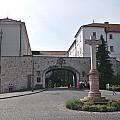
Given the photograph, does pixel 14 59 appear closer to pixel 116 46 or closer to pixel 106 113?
pixel 116 46

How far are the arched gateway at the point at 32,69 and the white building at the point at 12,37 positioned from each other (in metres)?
6.01

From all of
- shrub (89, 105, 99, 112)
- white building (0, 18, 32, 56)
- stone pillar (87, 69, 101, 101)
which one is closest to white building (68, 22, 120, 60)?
white building (0, 18, 32, 56)

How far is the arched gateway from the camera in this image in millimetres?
49625

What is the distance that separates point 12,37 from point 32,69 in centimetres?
991

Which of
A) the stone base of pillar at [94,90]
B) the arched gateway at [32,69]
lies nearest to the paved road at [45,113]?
the stone base of pillar at [94,90]

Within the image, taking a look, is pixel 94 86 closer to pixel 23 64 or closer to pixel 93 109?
pixel 93 109

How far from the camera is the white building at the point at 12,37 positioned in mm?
56469

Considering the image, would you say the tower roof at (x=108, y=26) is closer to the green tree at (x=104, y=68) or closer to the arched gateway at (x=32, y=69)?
the arched gateway at (x=32, y=69)

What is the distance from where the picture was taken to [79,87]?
4856 cm

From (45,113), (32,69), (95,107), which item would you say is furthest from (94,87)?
(32,69)

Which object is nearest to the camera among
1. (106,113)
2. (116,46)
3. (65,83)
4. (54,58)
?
(106,113)

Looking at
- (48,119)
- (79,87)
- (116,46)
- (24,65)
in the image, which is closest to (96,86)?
(48,119)

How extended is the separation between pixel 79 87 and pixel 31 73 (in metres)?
9.03

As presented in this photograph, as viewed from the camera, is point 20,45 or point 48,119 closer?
point 48,119
